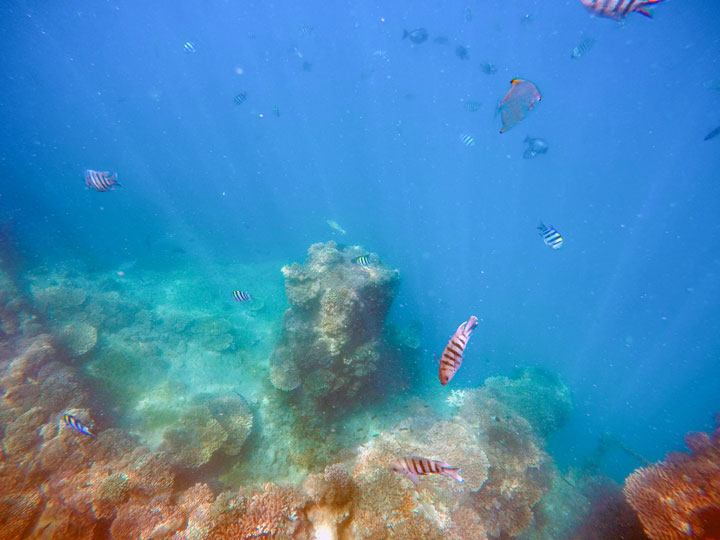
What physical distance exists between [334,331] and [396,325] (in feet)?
11.6

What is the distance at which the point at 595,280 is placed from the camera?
53875mm

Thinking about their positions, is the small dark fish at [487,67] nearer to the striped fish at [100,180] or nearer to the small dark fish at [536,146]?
the small dark fish at [536,146]

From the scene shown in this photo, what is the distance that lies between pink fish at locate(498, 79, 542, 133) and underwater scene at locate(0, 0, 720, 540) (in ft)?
0.12

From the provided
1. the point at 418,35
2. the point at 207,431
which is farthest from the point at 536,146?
the point at 207,431

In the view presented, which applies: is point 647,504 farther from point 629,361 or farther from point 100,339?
point 629,361

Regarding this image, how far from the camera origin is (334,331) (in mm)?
6570

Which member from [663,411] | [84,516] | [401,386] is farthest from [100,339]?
[663,411]

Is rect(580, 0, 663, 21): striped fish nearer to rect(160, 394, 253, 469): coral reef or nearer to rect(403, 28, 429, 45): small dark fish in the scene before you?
rect(160, 394, 253, 469): coral reef

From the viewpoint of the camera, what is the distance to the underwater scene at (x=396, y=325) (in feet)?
13.5

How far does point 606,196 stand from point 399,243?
43.8 m

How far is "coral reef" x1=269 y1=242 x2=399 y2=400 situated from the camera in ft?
21.6

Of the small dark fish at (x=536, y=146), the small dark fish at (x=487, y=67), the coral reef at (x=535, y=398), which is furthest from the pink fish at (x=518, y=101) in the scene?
the small dark fish at (x=487, y=67)

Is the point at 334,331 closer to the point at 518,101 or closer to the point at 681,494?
the point at 518,101

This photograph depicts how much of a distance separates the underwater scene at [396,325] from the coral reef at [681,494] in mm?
32
